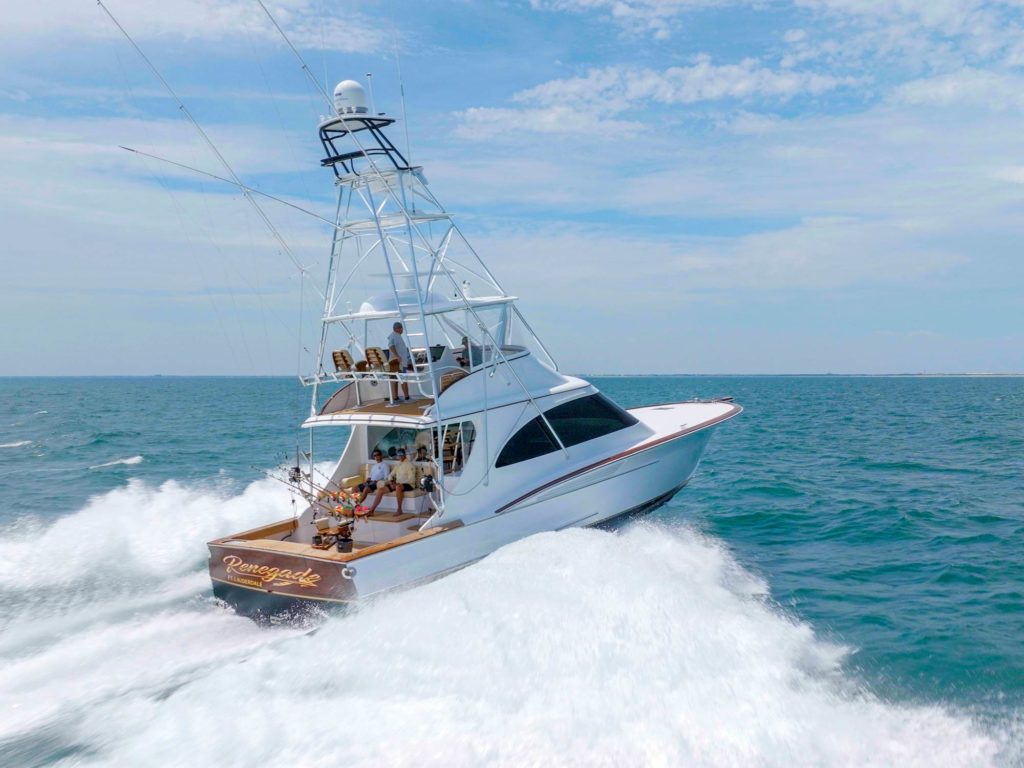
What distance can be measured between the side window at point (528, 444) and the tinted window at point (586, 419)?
22cm

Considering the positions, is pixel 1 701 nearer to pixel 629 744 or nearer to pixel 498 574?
pixel 498 574

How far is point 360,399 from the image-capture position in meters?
11.0

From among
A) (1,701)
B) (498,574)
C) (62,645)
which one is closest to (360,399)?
(498,574)

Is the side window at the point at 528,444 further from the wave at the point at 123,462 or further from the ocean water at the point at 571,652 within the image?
Answer: the wave at the point at 123,462

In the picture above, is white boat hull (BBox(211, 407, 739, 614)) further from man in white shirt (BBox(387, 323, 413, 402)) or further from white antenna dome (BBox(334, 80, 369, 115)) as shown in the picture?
white antenna dome (BBox(334, 80, 369, 115))

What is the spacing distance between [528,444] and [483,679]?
12.9ft

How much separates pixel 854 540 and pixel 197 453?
21.0 m

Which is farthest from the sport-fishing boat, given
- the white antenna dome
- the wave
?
the wave

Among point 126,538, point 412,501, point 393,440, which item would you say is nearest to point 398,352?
point 393,440

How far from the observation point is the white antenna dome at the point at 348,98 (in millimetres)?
10008

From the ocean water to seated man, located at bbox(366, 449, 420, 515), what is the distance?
5.00 feet

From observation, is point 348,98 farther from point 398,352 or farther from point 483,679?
point 483,679

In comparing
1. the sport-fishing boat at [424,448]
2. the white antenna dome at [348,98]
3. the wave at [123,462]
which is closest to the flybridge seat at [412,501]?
the sport-fishing boat at [424,448]

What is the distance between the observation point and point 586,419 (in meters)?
11.6
